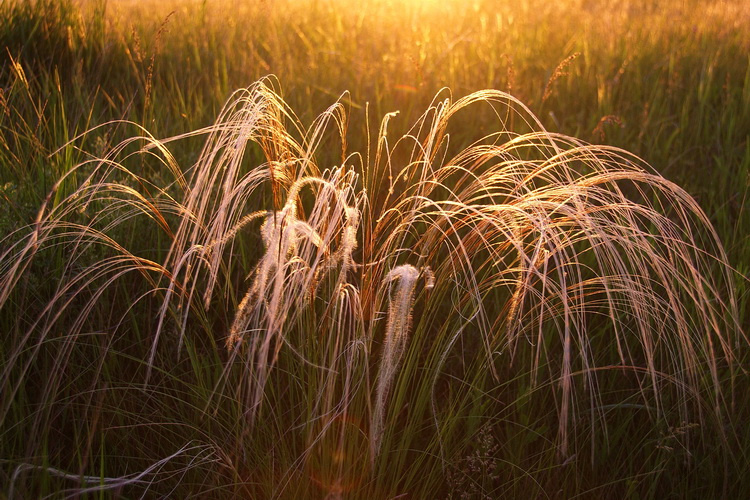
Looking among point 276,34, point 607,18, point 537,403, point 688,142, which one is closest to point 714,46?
point 607,18

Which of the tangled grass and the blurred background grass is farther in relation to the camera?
the blurred background grass

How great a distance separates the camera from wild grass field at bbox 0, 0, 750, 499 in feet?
4.27

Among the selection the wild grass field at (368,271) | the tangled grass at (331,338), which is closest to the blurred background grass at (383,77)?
the wild grass field at (368,271)

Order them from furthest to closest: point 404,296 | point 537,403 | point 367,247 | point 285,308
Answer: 1. point 537,403
2. point 367,247
3. point 285,308
4. point 404,296

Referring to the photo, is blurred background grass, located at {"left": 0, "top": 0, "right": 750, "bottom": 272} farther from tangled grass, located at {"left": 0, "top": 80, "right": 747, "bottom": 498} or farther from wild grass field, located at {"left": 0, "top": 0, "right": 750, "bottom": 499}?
tangled grass, located at {"left": 0, "top": 80, "right": 747, "bottom": 498}

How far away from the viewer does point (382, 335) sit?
69.4 inches

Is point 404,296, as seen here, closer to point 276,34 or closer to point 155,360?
point 155,360

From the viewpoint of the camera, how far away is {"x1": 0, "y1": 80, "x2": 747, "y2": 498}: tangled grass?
1.24 meters

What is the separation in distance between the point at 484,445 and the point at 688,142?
1786 mm

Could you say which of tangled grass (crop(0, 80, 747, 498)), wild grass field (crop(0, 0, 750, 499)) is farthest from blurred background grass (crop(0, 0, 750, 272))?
tangled grass (crop(0, 80, 747, 498))

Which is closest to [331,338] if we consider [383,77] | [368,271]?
[368,271]

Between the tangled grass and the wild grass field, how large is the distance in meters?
0.01

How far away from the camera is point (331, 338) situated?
142 cm

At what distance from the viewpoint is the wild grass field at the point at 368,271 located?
4.27 ft
